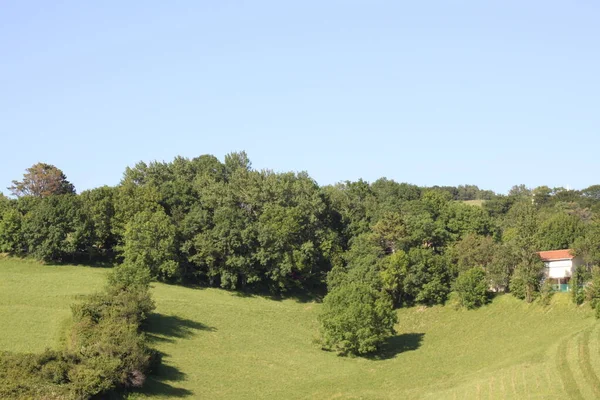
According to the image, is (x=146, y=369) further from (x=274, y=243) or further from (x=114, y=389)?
(x=274, y=243)

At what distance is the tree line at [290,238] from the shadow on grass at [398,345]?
568 cm

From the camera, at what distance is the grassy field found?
2366 inches

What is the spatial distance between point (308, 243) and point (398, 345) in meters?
27.4

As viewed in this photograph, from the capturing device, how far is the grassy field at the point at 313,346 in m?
60.1

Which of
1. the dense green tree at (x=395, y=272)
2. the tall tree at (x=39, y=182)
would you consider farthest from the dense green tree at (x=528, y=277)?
the tall tree at (x=39, y=182)

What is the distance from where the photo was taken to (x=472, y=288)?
88.3 metres

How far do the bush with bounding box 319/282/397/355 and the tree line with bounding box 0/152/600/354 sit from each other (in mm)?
2305

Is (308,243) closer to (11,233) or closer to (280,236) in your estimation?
(280,236)

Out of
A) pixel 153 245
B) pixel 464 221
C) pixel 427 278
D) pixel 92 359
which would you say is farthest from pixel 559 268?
pixel 92 359

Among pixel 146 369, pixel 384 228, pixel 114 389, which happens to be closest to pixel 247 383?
pixel 146 369

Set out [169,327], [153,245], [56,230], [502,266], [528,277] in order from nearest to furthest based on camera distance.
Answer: [169,327] < [528,277] < [502,266] < [153,245] < [56,230]

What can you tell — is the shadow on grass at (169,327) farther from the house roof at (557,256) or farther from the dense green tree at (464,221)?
the dense green tree at (464,221)

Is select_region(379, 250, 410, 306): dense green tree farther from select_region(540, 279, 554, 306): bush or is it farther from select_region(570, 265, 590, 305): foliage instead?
select_region(570, 265, 590, 305): foliage

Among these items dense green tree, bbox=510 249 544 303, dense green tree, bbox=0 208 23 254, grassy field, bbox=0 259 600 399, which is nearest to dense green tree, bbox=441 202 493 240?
grassy field, bbox=0 259 600 399
